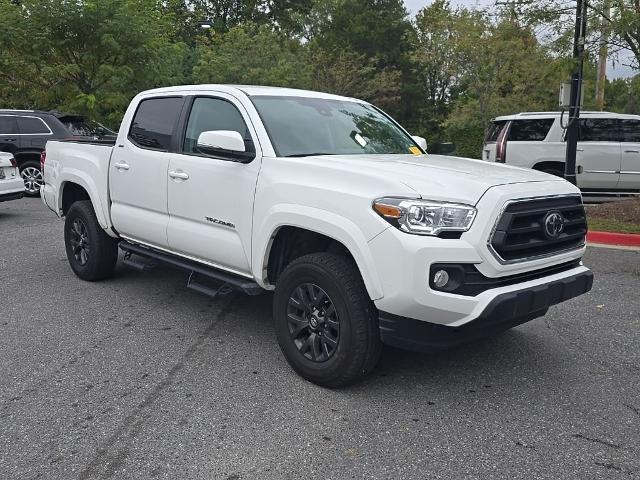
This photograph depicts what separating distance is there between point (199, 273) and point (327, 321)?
1425mm

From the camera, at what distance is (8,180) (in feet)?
33.7

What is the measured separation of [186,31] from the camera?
36.3 m

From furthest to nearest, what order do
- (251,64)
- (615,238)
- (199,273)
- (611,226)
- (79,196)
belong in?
(251,64) < (611,226) < (615,238) < (79,196) < (199,273)

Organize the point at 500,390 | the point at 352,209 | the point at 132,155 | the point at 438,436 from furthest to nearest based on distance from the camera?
the point at 132,155 → the point at 500,390 → the point at 352,209 → the point at 438,436

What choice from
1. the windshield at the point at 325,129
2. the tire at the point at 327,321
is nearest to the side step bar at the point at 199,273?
the tire at the point at 327,321

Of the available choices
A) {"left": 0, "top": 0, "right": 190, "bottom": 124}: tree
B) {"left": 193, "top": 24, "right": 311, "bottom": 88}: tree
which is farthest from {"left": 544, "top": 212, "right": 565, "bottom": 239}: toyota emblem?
{"left": 193, "top": 24, "right": 311, "bottom": 88}: tree

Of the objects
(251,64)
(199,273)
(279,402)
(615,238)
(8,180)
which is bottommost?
(279,402)

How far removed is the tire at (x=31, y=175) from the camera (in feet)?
42.2

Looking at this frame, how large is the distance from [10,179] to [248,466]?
29.6ft

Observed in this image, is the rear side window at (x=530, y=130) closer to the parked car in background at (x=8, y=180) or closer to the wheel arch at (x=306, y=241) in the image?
the parked car in background at (x=8, y=180)

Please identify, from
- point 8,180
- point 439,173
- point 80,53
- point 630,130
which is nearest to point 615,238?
point 630,130

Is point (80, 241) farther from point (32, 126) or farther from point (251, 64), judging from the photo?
point (251, 64)

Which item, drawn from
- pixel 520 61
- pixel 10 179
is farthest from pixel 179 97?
pixel 520 61

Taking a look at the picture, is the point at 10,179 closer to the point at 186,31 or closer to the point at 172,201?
the point at 172,201
